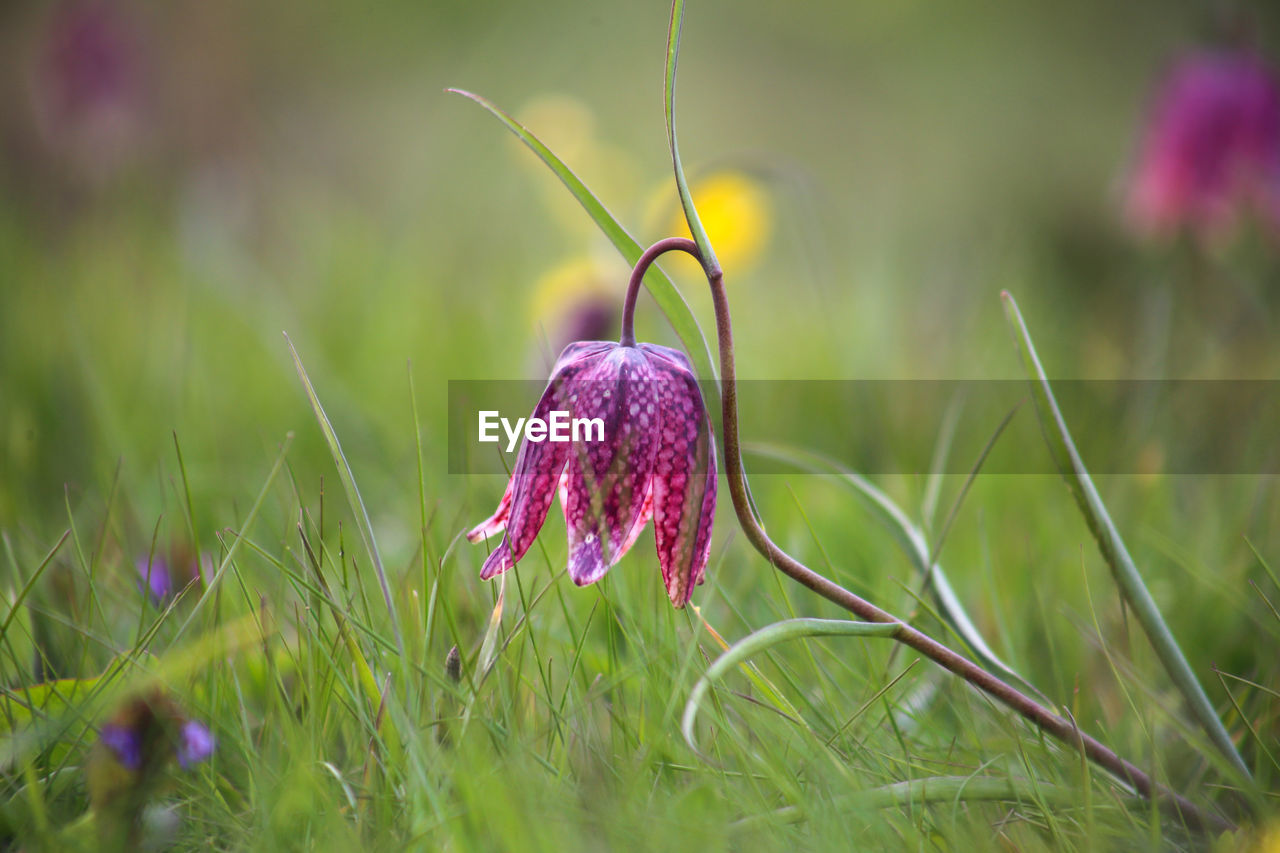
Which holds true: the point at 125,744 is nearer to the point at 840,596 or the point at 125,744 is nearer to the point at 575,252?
the point at 840,596

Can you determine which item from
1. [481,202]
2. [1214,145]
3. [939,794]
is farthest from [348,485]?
[481,202]

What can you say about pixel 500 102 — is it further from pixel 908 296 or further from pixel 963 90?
pixel 963 90

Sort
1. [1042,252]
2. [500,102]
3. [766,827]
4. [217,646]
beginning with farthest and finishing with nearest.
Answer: [500,102], [1042,252], [217,646], [766,827]

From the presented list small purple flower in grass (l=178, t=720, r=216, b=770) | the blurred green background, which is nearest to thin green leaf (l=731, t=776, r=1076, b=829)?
small purple flower in grass (l=178, t=720, r=216, b=770)

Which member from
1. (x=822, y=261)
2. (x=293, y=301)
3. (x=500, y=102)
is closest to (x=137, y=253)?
(x=293, y=301)

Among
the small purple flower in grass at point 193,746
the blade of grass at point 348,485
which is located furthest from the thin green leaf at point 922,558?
the small purple flower in grass at point 193,746

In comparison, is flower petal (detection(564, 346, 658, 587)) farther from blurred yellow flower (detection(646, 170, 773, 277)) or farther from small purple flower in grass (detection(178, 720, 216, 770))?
blurred yellow flower (detection(646, 170, 773, 277))
